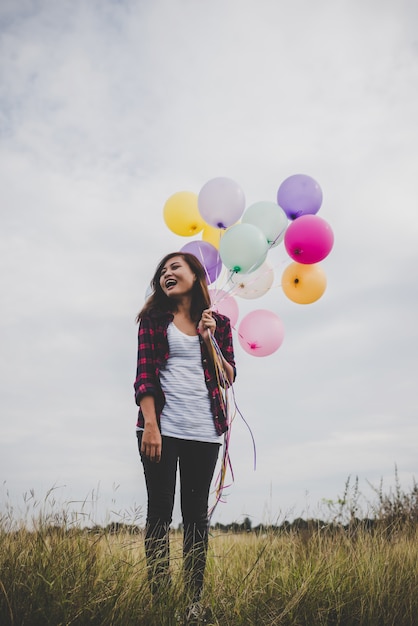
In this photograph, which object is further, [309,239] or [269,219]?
[269,219]

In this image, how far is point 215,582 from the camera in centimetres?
236

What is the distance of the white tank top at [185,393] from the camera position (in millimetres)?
2258

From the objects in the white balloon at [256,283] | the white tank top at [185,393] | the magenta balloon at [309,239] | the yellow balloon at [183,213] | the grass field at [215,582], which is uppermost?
the yellow balloon at [183,213]

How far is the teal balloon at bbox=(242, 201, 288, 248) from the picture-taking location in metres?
3.47

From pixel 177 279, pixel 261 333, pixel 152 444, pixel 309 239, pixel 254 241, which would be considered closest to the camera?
pixel 152 444

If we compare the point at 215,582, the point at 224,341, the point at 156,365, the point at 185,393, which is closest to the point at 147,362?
the point at 156,365

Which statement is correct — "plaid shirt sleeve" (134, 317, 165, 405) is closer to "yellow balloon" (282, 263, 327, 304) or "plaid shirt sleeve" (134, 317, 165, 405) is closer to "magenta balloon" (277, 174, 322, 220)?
"yellow balloon" (282, 263, 327, 304)

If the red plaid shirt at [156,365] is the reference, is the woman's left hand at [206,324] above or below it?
above

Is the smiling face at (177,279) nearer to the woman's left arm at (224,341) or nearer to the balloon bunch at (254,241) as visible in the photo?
the woman's left arm at (224,341)

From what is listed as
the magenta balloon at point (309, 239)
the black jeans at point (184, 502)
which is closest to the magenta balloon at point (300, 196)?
the magenta balloon at point (309, 239)

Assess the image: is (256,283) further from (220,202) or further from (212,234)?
(220,202)

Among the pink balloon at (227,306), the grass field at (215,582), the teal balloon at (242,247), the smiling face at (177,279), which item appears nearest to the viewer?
the grass field at (215,582)

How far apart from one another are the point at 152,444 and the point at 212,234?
1824mm

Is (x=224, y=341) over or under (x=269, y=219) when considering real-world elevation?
under
